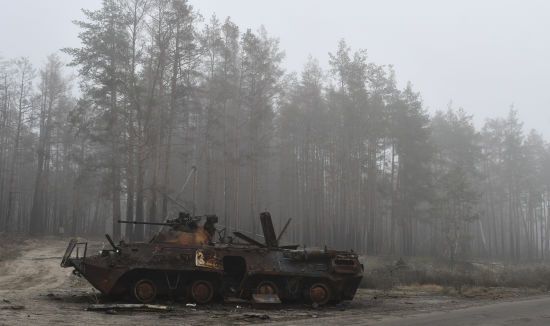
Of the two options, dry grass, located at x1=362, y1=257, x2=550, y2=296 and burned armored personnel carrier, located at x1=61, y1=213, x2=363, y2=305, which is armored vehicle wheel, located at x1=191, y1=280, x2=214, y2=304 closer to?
burned armored personnel carrier, located at x1=61, y1=213, x2=363, y2=305

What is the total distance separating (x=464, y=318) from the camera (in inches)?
472

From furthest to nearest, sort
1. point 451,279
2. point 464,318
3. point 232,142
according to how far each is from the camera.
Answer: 1. point 232,142
2. point 451,279
3. point 464,318

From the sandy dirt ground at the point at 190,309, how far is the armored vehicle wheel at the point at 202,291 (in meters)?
0.38

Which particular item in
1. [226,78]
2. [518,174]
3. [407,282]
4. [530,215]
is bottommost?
[407,282]

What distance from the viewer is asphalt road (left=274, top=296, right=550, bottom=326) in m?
11.1

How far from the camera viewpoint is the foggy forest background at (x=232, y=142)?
90.9 ft

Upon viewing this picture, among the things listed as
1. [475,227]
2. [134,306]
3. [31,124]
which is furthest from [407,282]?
[475,227]

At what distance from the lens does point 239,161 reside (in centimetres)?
3123

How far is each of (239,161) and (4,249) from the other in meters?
13.4

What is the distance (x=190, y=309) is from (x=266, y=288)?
→ 252 cm

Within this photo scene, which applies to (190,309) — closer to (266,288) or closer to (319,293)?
(266,288)

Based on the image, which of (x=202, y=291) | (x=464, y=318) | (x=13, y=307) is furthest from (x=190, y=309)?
(x=464, y=318)

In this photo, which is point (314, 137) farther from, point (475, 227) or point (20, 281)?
point (475, 227)

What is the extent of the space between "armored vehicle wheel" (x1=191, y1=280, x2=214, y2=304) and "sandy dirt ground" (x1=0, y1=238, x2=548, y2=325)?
38cm
